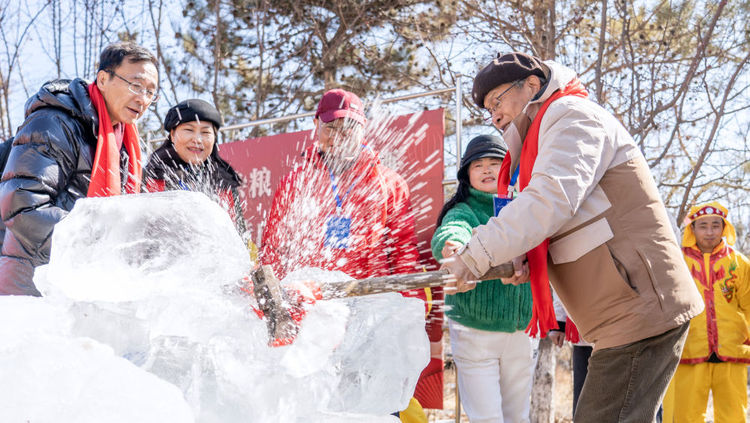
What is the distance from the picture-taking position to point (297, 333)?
5.88ft

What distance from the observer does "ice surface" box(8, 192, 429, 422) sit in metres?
Result: 1.52

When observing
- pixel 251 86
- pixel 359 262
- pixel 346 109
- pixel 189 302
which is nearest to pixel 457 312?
pixel 359 262

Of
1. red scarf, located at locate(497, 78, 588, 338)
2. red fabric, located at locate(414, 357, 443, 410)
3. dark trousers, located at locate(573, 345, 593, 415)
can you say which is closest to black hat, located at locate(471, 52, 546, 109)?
red scarf, located at locate(497, 78, 588, 338)

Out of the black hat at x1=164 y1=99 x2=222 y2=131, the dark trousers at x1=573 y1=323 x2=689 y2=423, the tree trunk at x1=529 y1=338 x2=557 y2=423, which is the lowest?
the tree trunk at x1=529 y1=338 x2=557 y2=423

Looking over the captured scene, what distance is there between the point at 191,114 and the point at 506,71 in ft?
5.94

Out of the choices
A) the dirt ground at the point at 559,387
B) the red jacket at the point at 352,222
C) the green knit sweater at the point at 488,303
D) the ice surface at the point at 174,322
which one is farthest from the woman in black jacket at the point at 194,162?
the dirt ground at the point at 559,387

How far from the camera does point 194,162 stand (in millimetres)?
3371

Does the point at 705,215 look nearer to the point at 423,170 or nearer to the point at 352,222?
the point at 423,170

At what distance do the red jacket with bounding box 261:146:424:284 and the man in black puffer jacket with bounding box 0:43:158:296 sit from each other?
81cm

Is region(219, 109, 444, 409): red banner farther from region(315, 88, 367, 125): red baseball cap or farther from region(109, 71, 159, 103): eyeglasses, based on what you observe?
region(109, 71, 159, 103): eyeglasses

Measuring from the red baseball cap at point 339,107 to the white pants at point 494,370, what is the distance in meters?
1.26

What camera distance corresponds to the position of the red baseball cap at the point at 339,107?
10.9 ft

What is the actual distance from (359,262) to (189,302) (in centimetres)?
157

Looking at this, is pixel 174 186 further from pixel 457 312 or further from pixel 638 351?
pixel 638 351
